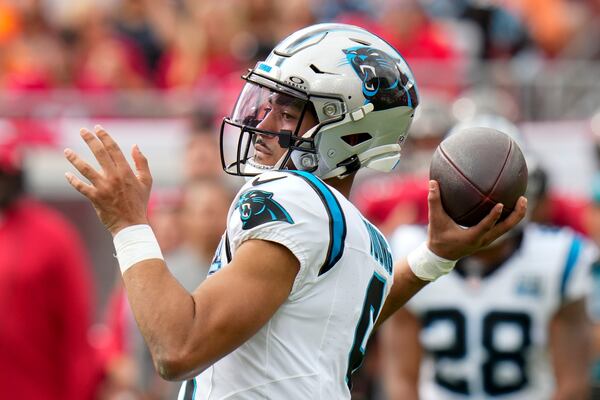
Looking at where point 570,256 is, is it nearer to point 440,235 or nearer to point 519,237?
point 519,237

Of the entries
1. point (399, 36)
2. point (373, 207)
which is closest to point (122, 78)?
point (399, 36)

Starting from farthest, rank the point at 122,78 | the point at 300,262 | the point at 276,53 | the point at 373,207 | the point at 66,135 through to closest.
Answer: the point at 122,78 → the point at 66,135 → the point at 373,207 → the point at 276,53 → the point at 300,262

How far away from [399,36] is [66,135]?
2.75m

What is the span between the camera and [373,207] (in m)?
7.29

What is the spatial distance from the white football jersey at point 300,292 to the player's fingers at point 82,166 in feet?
1.16

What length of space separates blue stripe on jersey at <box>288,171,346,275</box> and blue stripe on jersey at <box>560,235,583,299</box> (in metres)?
2.52

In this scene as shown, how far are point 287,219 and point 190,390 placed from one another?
62 centimetres

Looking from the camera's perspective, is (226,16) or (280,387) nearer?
(280,387)

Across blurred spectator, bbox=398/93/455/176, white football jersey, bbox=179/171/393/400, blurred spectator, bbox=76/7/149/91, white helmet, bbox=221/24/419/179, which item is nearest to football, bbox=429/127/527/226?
white helmet, bbox=221/24/419/179

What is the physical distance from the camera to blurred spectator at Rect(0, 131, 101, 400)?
7516mm

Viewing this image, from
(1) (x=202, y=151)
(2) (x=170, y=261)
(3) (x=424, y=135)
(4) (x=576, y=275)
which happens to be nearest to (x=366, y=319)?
(4) (x=576, y=275)

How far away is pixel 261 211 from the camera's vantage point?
3.35 meters

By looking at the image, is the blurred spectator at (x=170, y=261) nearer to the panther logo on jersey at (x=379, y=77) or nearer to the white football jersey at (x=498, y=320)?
the white football jersey at (x=498, y=320)

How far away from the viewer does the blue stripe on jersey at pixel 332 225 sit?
11.2ft
